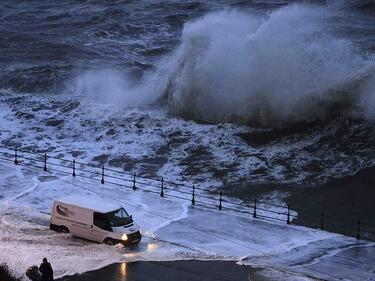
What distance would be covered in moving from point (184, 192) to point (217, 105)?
1132 centimetres

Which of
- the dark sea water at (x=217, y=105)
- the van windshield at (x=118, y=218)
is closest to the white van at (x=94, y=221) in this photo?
the van windshield at (x=118, y=218)

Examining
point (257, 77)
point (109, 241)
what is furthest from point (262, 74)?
point (109, 241)

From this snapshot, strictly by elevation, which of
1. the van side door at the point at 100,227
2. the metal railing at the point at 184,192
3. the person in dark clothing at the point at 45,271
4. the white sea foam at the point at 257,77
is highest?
the white sea foam at the point at 257,77

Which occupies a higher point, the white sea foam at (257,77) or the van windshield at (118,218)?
the white sea foam at (257,77)

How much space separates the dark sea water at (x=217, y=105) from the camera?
29000 millimetres

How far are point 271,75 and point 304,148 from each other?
22.3 feet

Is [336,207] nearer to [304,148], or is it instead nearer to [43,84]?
[304,148]

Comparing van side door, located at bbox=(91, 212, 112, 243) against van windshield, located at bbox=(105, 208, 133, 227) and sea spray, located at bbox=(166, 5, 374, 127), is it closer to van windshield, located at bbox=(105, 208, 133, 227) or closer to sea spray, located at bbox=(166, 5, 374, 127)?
van windshield, located at bbox=(105, 208, 133, 227)

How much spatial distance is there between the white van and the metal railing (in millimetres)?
4049

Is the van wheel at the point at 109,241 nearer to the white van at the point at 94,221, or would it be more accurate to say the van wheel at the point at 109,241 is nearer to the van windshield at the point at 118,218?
the white van at the point at 94,221

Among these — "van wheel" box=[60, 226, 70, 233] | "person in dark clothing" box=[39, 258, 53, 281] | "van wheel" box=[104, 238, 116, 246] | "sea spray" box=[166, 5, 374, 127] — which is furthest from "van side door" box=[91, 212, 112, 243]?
"sea spray" box=[166, 5, 374, 127]

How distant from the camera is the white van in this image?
19.7 metres

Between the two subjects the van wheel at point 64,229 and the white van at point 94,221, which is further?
the van wheel at point 64,229

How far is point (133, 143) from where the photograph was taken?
104ft
